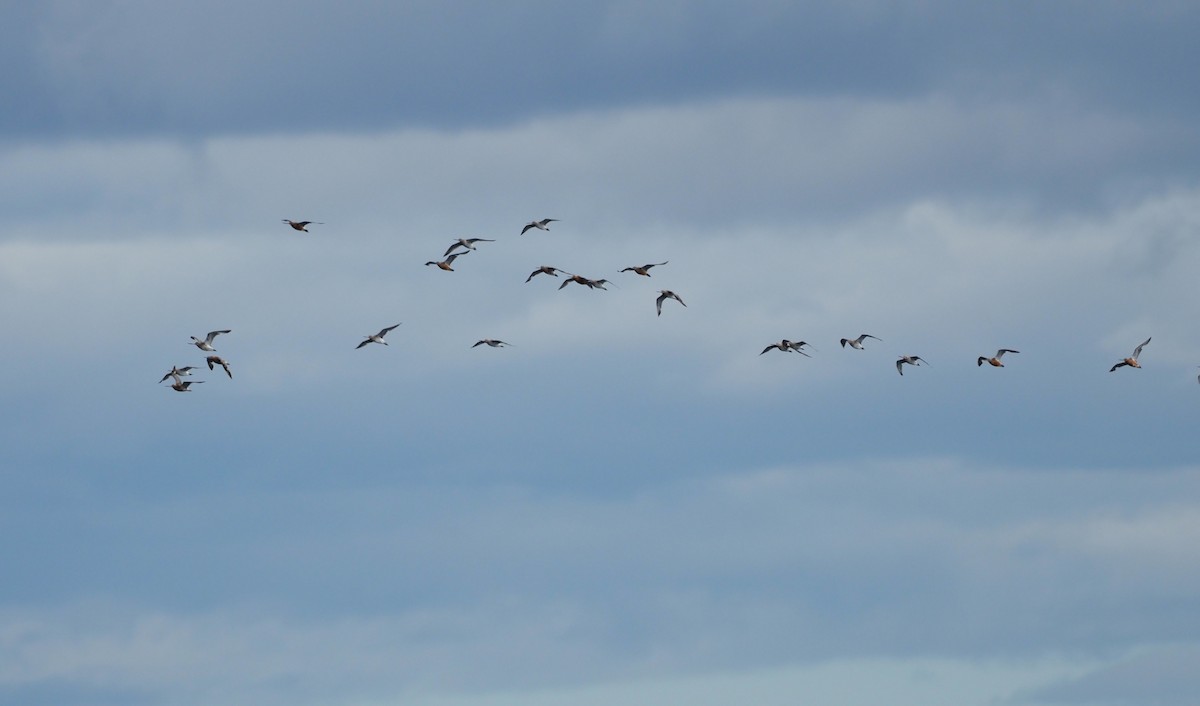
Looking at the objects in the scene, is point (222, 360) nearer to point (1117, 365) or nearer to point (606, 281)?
point (606, 281)

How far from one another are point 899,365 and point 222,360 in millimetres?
53073

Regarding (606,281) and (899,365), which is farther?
(899,365)

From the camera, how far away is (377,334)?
17262cm

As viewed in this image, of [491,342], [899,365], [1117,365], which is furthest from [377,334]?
[1117,365]

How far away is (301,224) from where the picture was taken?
533 feet

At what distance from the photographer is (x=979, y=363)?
172000 millimetres

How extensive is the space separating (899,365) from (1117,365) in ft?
68.2

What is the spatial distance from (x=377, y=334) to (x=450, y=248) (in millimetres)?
8613

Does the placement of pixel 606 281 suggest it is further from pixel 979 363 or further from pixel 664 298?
pixel 979 363

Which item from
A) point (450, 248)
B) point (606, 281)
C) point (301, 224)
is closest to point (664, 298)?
point (606, 281)

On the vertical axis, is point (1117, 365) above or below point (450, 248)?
below

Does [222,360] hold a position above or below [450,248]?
below

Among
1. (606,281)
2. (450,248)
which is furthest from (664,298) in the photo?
(450,248)

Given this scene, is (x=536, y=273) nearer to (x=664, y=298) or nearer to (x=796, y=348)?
(x=664, y=298)
